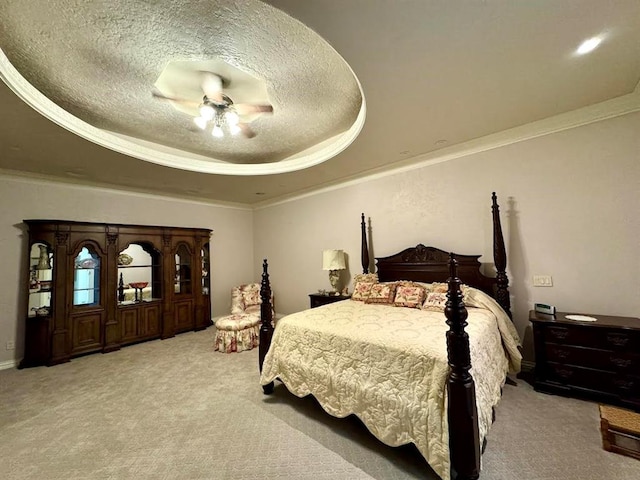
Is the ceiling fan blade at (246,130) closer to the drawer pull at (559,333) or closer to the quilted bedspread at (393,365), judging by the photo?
the quilted bedspread at (393,365)

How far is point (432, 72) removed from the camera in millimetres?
2010

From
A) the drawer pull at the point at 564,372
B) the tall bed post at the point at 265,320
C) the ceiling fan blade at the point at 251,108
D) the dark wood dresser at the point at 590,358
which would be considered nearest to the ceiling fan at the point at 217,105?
the ceiling fan blade at the point at 251,108

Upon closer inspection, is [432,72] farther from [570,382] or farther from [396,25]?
[570,382]

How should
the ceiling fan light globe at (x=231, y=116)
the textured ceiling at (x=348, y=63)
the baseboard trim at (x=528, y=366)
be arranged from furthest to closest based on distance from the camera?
the baseboard trim at (x=528, y=366)
the ceiling fan light globe at (x=231, y=116)
the textured ceiling at (x=348, y=63)

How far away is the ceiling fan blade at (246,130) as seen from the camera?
3193 mm

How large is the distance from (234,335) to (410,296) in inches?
102

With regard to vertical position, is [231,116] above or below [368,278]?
above

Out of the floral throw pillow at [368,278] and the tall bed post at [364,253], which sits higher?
the tall bed post at [364,253]

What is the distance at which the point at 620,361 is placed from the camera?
2.19m

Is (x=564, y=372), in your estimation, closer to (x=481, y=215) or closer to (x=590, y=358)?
(x=590, y=358)

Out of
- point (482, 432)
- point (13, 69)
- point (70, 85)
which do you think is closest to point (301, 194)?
point (70, 85)

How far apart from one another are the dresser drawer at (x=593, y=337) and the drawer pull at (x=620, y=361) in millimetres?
79

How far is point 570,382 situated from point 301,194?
458 centimetres

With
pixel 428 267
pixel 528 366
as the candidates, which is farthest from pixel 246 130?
pixel 528 366
